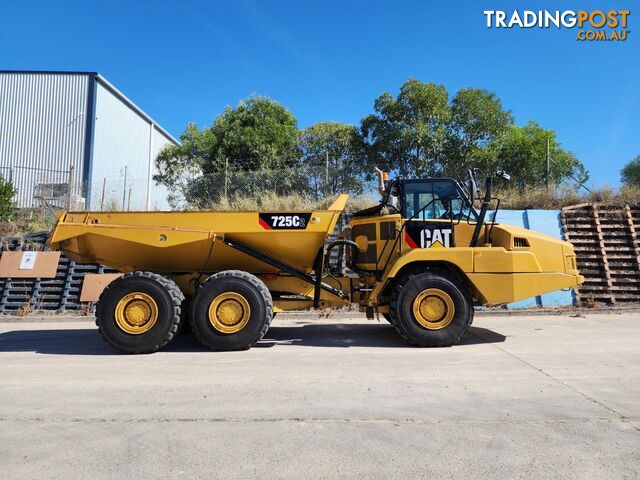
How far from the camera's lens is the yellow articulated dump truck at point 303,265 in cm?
599

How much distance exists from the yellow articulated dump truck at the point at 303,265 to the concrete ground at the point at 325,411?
0.47m

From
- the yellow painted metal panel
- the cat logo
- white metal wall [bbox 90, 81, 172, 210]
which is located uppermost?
white metal wall [bbox 90, 81, 172, 210]

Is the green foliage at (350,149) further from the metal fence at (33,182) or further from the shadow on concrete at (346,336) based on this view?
the shadow on concrete at (346,336)

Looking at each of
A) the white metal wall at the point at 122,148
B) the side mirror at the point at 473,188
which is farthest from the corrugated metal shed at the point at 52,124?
the side mirror at the point at 473,188

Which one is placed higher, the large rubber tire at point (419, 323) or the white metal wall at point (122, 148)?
the white metal wall at point (122, 148)

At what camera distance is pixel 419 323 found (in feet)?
20.2

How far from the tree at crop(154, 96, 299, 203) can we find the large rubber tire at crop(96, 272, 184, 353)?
11347mm

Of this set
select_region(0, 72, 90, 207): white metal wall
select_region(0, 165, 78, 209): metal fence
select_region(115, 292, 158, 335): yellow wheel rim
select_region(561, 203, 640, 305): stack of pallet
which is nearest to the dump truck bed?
select_region(115, 292, 158, 335): yellow wheel rim

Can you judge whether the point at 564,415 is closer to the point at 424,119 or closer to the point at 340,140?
the point at 424,119

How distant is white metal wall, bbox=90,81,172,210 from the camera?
22.8 m

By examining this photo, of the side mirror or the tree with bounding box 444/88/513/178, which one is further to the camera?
the tree with bounding box 444/88/513/178

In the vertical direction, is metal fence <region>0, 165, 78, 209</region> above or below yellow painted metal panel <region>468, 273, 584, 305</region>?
above

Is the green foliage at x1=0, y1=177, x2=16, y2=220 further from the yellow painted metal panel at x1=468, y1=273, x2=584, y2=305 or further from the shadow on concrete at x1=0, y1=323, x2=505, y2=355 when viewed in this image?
the yellow painted metal panel at x1=468, y1=273, x2=584, y2=305

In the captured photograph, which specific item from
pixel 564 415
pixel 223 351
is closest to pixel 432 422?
pixel 564 415
